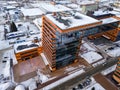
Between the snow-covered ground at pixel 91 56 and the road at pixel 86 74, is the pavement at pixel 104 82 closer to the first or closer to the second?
the road at pixel 86 74

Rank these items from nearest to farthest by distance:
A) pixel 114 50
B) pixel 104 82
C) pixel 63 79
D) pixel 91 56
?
pixel 104 82 < pixel 63 79 < pixel 91 56 < pixel 114 50

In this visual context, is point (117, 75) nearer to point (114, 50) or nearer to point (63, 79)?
point (63, 79)

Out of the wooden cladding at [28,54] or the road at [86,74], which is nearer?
the road at [86,74]

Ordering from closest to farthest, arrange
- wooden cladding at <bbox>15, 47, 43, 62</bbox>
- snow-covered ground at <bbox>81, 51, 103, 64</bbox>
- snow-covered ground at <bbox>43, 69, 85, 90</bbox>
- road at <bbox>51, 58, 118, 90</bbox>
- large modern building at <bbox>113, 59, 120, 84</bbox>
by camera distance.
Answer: snow-covered ground at <bbox>43, 69, 85, 90</bbox>, road at <bbox>51, 58, 118, 90</bbox>, large modern building at <bbox>113, 59, 120, 84</bbox>, wooden cladding at <bbox>15, 47, 43, 62</bbox>, snow-covered ground at <bbox>81, 51, 103, 64</bbox>

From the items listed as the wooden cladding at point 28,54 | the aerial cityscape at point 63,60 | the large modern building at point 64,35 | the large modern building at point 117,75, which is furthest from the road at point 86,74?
the wooden cladding at point 28,54

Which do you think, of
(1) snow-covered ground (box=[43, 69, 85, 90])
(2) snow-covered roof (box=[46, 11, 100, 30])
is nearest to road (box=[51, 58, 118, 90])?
(1) snow-covered ground (box=[43, 69, 85, 90])

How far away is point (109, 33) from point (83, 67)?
34.7 m

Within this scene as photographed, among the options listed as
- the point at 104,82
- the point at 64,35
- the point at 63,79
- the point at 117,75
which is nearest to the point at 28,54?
the point at 63,79

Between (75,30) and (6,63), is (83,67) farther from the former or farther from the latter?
(6,63)

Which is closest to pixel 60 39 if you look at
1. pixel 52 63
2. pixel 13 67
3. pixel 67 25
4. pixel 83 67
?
pixel 67 25

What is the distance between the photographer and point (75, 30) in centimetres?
4375

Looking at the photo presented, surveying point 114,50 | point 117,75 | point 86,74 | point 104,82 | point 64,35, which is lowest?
point 104,82

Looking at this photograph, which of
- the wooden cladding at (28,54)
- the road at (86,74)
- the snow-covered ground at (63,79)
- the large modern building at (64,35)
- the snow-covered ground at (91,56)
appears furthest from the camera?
the snow-covered ground at (91,56)

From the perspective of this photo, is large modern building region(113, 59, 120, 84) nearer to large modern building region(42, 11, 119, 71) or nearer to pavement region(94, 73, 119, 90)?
pavement region(94, 73, 119, 90)
